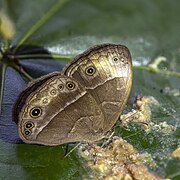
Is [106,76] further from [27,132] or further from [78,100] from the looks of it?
[27,132]

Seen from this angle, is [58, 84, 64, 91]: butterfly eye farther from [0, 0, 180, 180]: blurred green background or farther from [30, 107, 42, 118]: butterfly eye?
A: [0, 0, 180, 180]: blurred green background

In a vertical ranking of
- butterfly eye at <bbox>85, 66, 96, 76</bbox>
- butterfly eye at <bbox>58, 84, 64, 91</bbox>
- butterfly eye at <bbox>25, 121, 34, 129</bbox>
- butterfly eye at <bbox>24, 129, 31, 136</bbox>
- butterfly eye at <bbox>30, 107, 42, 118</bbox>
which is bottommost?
butterfly eye at <bbox>24, 129, 31, 136</bbox>

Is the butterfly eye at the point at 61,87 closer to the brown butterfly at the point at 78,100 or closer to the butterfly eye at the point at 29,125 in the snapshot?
the brown butterfly at the point at 78,100

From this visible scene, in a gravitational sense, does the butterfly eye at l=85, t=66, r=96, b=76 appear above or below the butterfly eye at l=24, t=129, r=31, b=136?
above

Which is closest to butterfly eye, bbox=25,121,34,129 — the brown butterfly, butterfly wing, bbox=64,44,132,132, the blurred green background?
the brown butterfly

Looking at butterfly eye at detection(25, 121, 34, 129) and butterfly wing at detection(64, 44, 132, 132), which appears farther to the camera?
butterfly wing at detection(64, 44, 132, 132)

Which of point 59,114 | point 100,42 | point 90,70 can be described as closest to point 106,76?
point 90,70
